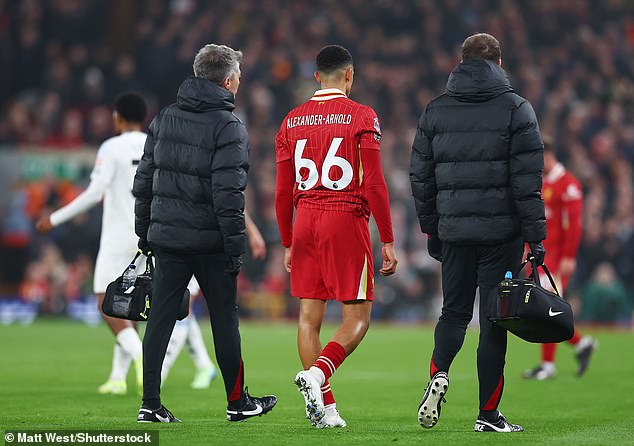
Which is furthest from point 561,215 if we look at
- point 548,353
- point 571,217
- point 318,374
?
point 318,374

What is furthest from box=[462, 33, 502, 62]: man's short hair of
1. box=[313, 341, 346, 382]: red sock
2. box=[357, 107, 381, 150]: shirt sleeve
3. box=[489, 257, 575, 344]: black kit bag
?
box=[313, 341, 346, 382]: red sock

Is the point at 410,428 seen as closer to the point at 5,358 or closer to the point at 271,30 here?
the point at 5,358

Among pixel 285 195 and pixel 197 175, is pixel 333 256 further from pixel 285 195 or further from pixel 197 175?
pixel 197 175

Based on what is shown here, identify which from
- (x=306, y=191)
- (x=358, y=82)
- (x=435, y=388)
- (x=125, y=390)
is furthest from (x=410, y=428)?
(x=358, y=82)

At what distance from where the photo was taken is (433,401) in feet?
27.5

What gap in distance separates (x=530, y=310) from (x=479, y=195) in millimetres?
840

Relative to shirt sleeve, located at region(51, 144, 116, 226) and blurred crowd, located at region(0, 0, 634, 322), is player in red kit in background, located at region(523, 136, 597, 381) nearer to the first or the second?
shirt sleeve, located at region(51, 144, 116, 226)

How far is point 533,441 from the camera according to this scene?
8.06 metres

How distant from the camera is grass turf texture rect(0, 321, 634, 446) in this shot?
830 cm

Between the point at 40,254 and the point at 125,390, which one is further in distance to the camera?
the point at 40,254

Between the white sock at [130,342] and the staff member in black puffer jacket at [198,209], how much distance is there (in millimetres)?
2712

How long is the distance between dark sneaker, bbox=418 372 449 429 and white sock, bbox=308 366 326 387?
2.16 ft

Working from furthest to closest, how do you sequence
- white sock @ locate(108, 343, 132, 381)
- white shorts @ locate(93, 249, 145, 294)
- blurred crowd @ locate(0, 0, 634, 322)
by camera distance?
1. blurred crowd @ locate(0, 0, 634, 322)
2. white sock @ locate(108, 343, 132, 381)
3. white shorts @ locate(93, 249, 145, 294)

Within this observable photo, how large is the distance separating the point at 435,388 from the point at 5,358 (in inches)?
349
